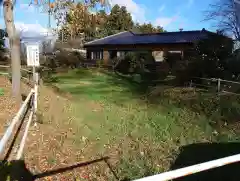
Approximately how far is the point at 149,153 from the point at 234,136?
10.5ft

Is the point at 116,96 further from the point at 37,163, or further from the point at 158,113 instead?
the point at 37,163

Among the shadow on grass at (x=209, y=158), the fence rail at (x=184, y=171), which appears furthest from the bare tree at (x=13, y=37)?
the fence rail at (x=184, y=171)

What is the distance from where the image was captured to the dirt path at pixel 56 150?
617cm

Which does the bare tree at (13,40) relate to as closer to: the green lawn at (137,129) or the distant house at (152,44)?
the green lawn at (137,129)

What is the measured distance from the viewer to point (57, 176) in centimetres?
593

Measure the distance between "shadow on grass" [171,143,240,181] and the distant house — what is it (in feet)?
61.1

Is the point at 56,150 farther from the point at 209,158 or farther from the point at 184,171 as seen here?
the point at 184,171

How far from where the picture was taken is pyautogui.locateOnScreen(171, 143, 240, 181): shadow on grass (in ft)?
22.8

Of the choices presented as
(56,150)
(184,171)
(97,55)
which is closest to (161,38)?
(97,55)

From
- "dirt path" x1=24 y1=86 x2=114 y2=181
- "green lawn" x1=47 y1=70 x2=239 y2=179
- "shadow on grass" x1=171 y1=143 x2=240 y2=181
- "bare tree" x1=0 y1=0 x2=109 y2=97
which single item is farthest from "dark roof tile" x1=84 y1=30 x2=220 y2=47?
"dirt path" x1=24 y1=86 x2=114 y2=181

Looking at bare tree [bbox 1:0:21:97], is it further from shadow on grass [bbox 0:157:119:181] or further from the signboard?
shadow on grass [bbox 0:157:119:181]

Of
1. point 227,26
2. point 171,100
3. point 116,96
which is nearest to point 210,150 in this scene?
point 171,100

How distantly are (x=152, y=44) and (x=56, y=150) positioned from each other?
26062mm

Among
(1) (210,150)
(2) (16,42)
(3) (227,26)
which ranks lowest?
(1) (210,150)
